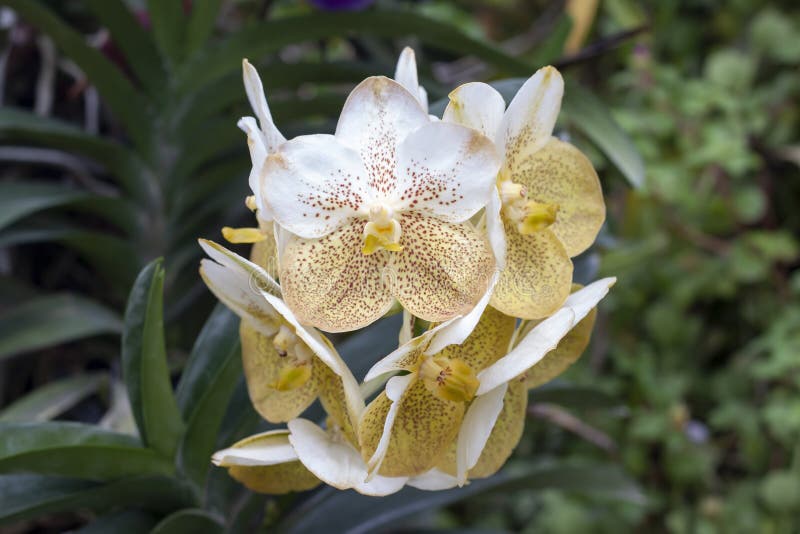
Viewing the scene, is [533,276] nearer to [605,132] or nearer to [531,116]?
[531,116]

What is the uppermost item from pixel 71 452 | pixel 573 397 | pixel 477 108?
pixel 477 108

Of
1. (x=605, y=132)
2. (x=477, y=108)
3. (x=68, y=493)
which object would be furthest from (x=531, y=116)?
(x=68, y=493)

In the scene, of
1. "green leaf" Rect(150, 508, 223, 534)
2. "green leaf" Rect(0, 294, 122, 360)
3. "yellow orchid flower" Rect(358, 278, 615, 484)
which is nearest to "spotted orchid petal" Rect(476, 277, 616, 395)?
"yellow orchid flower" Rect(358, 278, 615, 484)

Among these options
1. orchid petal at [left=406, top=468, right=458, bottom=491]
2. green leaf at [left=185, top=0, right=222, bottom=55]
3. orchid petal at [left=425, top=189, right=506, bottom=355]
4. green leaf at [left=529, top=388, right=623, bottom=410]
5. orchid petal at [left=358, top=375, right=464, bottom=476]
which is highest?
green leaf at [left=185, top=0, right=222, bottom=55]

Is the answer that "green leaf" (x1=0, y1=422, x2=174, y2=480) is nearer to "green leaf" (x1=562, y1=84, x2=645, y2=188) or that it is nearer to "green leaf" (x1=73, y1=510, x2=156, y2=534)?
"green leaf" (x1=73, y1=510, x2=156, y2=534)

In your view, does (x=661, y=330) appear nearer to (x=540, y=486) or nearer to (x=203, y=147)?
(x=540, y=486)

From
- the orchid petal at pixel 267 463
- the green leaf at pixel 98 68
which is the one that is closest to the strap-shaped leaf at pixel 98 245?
the green leaf at pixel 98 68
